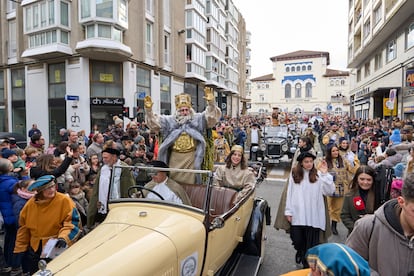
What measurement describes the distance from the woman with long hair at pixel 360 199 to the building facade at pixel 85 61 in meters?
13.6

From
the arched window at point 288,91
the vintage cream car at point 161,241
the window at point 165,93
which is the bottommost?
the vintage cream car at point 161,241

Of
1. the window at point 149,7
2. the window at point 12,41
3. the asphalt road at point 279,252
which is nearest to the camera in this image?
the asphalt road at point 279,252

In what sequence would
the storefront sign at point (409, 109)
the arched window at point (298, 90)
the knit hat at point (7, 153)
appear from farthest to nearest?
the arched window at point (298, 90), the storefront sign at point (409, 109), the knit hat at point (7, 153)

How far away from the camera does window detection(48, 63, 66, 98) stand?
18266 millimetres

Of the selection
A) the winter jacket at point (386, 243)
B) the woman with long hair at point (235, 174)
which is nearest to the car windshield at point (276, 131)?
the woman with long hair at point (235, 174)

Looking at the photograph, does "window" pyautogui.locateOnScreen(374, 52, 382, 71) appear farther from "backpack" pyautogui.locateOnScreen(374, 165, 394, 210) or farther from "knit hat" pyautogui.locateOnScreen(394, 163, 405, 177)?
"backpack" pyautogui.locateOnScreen(374, 165, 394, 210)

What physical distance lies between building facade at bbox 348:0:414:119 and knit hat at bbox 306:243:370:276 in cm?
1592

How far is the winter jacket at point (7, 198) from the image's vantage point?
3.71 m

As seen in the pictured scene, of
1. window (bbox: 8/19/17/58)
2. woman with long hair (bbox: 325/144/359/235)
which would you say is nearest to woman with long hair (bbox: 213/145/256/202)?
woman with long hair (bbox: 325/144/359/235)

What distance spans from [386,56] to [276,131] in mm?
15653

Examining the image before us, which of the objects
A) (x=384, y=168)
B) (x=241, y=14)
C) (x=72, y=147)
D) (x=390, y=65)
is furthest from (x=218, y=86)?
(x=384, y=168)

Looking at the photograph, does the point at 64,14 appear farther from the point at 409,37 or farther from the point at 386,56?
the point at 386,56

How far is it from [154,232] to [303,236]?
228 centimetres

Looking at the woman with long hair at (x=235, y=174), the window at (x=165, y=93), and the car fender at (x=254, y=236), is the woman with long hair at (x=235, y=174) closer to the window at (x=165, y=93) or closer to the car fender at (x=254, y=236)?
the car fender at (x=254, y=236)
